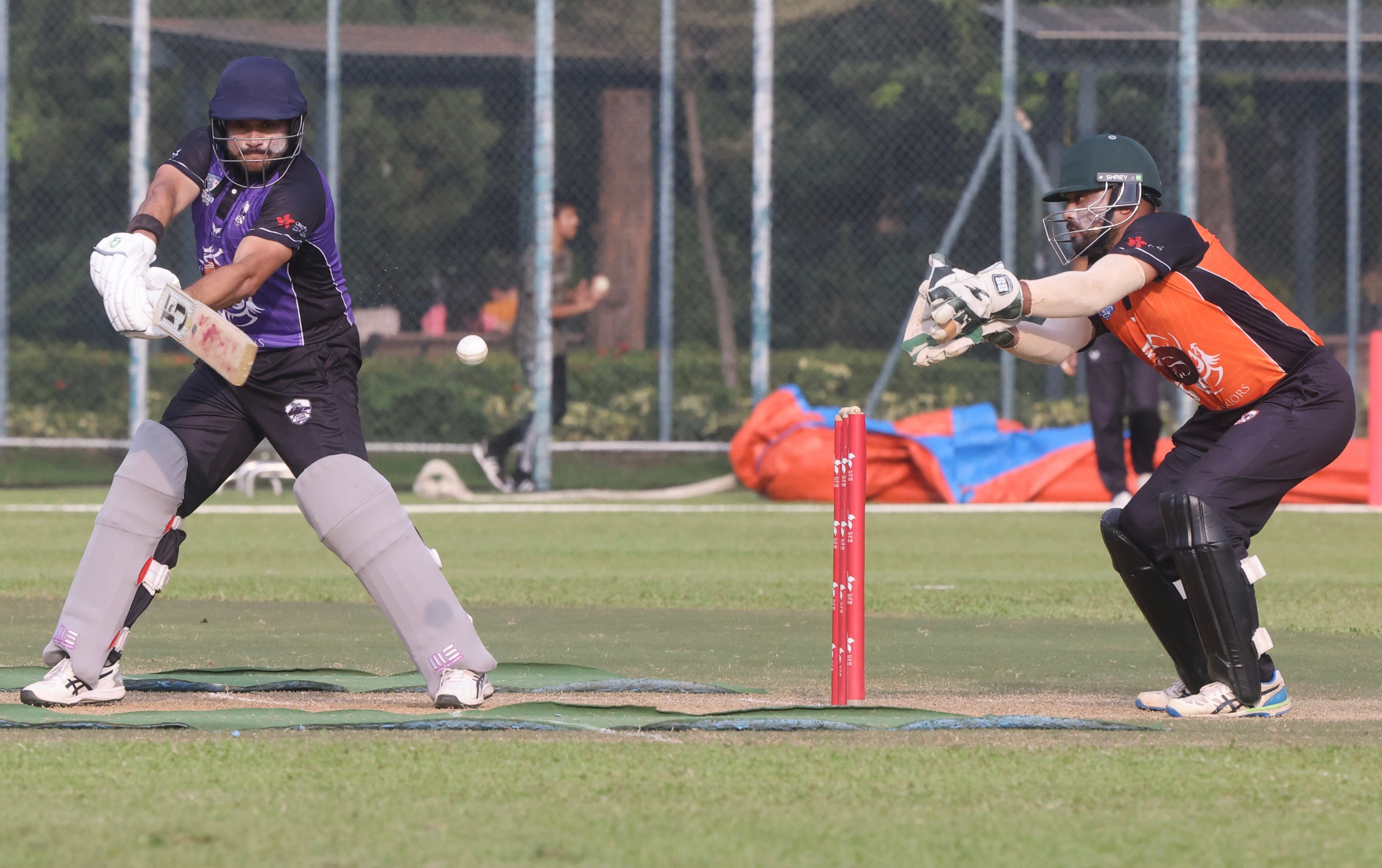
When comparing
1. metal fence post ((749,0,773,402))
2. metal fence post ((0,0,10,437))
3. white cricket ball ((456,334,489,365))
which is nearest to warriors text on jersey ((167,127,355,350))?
→ white cricket ball ((456,334,489,365))

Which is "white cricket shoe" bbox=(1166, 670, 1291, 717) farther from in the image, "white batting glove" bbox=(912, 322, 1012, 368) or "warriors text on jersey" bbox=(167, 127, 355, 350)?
"warriors text on jersey" bbox=(167, 127, 355, 350)

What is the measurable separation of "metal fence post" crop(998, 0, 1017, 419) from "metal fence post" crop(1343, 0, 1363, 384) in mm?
3084

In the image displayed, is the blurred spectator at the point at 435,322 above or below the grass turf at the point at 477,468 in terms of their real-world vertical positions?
above

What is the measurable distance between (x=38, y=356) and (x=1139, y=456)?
9732mm

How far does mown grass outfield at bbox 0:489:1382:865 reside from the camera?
3746mm

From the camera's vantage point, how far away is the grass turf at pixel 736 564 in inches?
366

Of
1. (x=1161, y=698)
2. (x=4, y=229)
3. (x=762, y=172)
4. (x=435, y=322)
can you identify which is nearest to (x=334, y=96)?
(x=435, y=322)

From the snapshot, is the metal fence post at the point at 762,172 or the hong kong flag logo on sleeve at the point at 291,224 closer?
the hong kong flag logo on sleeve at the point at 291,224

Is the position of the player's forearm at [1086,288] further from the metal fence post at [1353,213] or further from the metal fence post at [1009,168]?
the metal fence post at [1353,213]

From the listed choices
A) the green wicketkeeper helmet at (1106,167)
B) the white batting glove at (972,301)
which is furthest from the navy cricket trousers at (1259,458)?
the white batting glove at (972,301)

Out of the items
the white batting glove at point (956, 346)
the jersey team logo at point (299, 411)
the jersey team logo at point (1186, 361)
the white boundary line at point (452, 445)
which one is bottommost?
the white boundary line at point (452, 445)

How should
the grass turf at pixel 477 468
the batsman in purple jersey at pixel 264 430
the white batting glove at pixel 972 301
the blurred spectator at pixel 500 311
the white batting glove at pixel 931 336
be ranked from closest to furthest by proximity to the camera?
1. the white batting glove at pixel 972 301
2. the white batting glove at pixel 931 336
3. the batsman in purple jersey at pixel 264 430
4. the grass turf at pixel 477 468
5. the blurred spectator at pixel 500 311

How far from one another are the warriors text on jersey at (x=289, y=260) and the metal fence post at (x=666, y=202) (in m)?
11.4

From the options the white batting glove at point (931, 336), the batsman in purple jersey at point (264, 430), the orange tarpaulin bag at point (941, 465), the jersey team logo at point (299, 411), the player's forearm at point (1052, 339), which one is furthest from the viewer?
the orange tarpaulin bag at point (941, 465)
